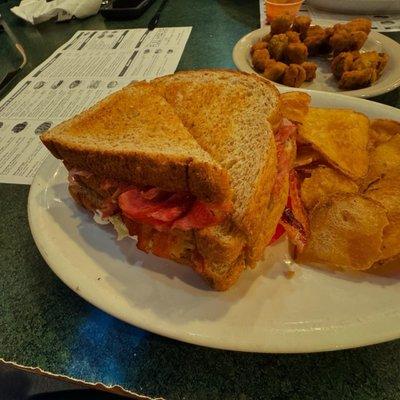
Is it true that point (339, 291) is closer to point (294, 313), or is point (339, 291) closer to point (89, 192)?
point (294, 313)

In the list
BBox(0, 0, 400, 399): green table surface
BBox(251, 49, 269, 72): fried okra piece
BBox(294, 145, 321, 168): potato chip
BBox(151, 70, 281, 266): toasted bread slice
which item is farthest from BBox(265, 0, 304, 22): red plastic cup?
BBox(0, 0, 400, 399): green table surface

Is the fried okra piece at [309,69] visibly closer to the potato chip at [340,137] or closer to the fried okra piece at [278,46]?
the fried okra piece at [278,46]

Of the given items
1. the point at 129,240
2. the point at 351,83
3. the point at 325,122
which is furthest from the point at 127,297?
the point at 351,83

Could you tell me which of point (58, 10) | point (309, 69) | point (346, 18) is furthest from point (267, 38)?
point (58, 10)

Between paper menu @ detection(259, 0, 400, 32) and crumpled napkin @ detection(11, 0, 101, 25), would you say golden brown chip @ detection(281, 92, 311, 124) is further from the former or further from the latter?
crumpled napkin @ detection(11, 0, 101, 25)

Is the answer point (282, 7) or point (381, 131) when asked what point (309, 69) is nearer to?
point (381, 131)

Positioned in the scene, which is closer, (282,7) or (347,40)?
(347,40)

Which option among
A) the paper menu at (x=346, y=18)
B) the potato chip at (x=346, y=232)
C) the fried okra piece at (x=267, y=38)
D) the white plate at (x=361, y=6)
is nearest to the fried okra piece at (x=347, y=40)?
the fried okra piece at (x=267, y=38)
